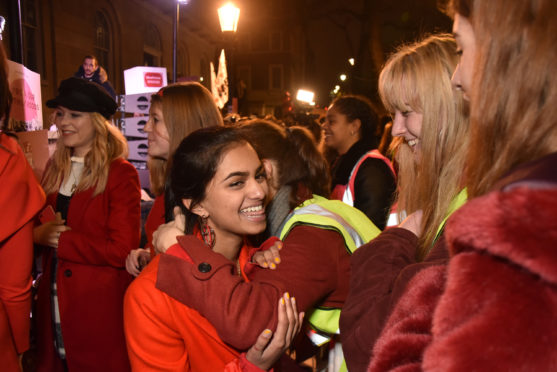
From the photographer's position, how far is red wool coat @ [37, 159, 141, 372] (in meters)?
2.59

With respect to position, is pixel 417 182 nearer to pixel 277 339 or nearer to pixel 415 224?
pixel 415 224

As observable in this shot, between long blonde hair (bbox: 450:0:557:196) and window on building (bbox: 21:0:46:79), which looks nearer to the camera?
long blonde hair (bbox: 450:0:557:196)

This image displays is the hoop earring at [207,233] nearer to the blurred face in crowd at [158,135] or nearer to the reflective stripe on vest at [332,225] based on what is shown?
the reflective stripe on vest at [332,225]

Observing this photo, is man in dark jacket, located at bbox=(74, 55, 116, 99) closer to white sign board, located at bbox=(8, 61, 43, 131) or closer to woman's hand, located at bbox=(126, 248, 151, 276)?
white sign board, located at bbox=(8, 61, 43, 131)

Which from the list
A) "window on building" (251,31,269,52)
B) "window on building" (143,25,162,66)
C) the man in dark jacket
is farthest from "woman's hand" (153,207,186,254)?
"window on building" (251,31,269,52)

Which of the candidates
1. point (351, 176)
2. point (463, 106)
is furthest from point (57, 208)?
point (463, 106)

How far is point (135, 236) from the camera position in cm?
278

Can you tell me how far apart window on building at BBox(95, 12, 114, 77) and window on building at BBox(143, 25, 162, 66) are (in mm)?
2629

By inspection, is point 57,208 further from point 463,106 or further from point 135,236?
point 463,106

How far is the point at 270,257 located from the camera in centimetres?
164

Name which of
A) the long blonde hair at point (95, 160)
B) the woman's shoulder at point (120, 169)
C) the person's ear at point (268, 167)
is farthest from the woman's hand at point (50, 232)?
the person's ear at point (268, 167)

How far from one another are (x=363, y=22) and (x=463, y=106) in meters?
16.9

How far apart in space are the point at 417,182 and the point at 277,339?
83 cm

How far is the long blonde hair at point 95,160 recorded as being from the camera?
110 inches
